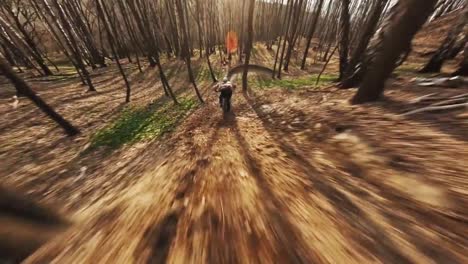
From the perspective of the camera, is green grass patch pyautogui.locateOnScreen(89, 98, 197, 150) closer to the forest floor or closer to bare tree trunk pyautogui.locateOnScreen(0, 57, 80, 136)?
the forest floor

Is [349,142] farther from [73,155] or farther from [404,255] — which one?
[73,155]

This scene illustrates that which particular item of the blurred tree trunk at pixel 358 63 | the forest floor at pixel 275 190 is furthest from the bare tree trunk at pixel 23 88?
the blurred tree trunk at pixel 358 63

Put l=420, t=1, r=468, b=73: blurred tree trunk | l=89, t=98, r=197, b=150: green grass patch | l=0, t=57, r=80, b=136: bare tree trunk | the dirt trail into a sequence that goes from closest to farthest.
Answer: the dirt trail, l=0, t=57, r=80, b=136: bare tree trunk, l=89, t=98, r=197, b=150: green grass patch, l=420, t=1, r=468, b=73: blurred tree trunk

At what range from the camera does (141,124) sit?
11039 millimetres

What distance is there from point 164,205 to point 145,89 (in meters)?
16.5

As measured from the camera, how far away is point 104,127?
10.9 m

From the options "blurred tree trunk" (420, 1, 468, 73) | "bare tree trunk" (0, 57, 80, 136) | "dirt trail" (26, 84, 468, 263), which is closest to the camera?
"dirt trail" (26, 84, 468, 263)

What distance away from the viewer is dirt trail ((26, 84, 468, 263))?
2486 millimetres

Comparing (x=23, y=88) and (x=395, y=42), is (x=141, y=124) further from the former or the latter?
(x=395, y=42)

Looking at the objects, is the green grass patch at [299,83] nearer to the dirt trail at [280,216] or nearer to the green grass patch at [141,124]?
the green grass patch at [141,124]

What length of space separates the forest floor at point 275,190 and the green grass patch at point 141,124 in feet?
1.94

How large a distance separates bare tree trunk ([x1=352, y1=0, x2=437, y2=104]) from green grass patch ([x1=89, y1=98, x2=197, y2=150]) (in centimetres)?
762

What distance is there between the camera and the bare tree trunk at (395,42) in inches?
198

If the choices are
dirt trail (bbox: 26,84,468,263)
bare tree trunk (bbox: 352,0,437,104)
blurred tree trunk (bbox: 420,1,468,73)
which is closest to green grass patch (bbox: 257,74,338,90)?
blurred tree trunk (bbox: 420,1,468,73)
